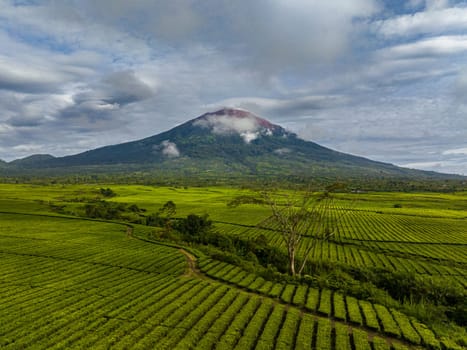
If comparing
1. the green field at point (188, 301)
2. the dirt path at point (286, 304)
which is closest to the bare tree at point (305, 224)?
the green field at point (188, 301)

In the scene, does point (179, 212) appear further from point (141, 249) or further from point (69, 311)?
point (69, 311)

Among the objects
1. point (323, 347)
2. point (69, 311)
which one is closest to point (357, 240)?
point (323, 347)

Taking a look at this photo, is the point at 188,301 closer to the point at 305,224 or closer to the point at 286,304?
the point at 286,304

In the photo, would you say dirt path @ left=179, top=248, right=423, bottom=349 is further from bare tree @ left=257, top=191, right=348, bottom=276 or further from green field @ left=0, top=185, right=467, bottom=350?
bare tree @ left=257, top=191, right=348, bottom=276

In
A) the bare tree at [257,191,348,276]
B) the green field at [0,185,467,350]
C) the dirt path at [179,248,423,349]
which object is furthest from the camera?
the bare tree at [257,191,348,276]

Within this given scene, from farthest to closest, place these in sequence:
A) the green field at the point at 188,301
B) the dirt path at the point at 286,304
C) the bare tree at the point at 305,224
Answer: the bare tree at the point at 305,224 < the dirt path at the point at 286,304 < the green field at the point at 188,301

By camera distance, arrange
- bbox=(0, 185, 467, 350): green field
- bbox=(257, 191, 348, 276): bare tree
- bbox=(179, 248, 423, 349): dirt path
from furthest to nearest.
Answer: bbox=(257, 191, 348, 276): bare tree → bbox=(179, 248, 423, 349): dirt path → bbox=(0, 185, 467, 350): green field

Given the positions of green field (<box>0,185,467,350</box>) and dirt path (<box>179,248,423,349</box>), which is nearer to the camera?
green field (<box>0,185,467,350</box>)

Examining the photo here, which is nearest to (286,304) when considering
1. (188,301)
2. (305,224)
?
(188,301)

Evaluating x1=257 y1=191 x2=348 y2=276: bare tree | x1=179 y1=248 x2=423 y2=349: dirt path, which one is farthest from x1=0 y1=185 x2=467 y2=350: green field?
x1=257 y1=191 x2=348 y2=276: bare tree

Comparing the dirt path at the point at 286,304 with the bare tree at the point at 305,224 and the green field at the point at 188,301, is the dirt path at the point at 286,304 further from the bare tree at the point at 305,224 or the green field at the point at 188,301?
the bare tree at the point at 305,224

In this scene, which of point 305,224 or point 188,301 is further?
point 305,224

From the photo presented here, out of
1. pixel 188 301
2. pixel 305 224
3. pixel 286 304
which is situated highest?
pixel 305 224
